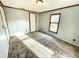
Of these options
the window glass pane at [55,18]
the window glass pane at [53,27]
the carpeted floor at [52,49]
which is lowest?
the carpeted floor at [52,49]

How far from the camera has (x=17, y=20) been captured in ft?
13.3

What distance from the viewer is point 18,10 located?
4.04 m

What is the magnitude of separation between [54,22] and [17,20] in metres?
2.76

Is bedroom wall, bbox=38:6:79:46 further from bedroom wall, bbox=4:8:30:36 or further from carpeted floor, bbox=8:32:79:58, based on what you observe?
bedroom wall, bbox=4:8:30:36

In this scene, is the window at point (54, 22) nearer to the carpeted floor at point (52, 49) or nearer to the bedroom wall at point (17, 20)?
the carpeted floor at point (52, 49)

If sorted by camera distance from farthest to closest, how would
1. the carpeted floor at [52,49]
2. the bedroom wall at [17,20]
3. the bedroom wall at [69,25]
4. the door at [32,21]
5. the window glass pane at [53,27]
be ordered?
the door at [32,21]
the window glass pane at [53,27]
the bedroom wall at [17,20]
the bedroom wall at [69,25]
the carpeted floor at [52,49]

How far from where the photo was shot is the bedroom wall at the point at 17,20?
11.9 feet

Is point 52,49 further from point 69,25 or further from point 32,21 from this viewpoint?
point 32,21

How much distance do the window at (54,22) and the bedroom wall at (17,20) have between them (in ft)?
6.76

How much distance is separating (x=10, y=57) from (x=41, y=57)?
41.2 inches

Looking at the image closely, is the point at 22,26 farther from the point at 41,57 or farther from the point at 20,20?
the point at 41,57

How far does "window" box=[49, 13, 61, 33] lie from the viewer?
12.0 feet

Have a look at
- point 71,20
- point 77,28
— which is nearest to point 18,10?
point 71,20

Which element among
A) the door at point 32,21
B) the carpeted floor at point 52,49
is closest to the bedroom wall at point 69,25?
the carpeted floor at point 52,49
